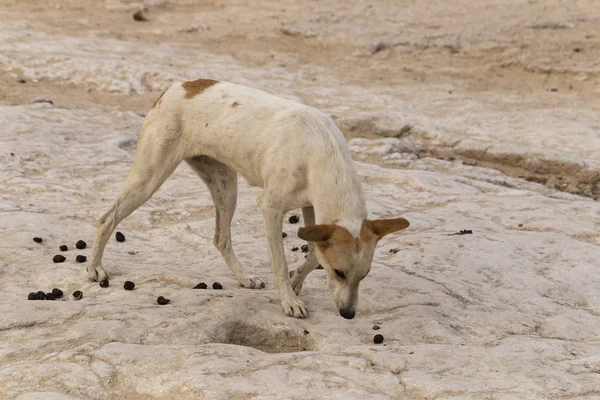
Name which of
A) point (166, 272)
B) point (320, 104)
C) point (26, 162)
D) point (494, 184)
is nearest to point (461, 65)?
point (320, 104)

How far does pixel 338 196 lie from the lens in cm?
525

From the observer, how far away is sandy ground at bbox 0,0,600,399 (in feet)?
15.1

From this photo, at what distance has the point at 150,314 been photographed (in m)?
5.41

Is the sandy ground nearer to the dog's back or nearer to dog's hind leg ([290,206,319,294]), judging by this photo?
dog's hind leg ([290,206,319,294])

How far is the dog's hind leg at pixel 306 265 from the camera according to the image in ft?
19.0

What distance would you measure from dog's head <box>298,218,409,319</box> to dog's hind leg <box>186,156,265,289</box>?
4.41ft

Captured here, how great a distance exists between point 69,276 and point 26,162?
10.8ft

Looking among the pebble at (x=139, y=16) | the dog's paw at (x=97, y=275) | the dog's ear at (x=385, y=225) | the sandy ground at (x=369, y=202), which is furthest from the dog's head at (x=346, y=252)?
A: the pebble at (x=139, y=16)

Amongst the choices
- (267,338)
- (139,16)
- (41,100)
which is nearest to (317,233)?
(267,338)

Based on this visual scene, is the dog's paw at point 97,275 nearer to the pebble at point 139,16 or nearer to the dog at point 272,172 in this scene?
the dog at point 272,172

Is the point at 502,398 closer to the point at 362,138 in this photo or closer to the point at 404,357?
the point at 404,357

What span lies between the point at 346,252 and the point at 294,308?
0.81 m

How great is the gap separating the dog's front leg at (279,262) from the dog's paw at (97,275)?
1.44m

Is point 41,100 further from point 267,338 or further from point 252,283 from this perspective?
point 267,338
